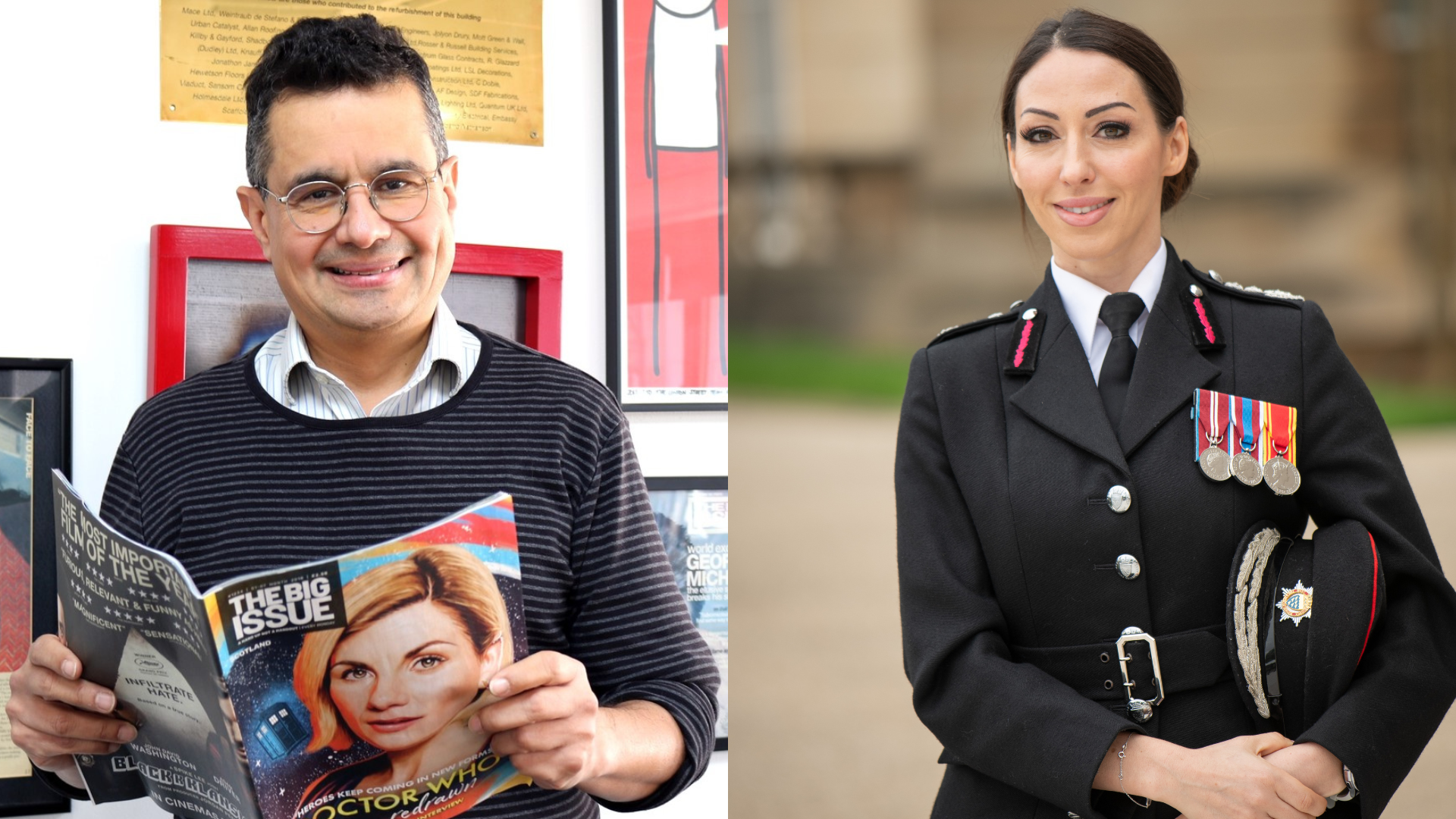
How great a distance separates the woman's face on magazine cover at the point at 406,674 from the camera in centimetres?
142

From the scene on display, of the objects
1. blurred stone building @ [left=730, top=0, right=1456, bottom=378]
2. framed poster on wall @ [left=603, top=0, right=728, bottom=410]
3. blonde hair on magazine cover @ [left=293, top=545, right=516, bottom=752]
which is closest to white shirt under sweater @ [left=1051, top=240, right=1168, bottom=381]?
blonde hair on magazine cover @ [left=293, top=545, right=516, bottom=752]

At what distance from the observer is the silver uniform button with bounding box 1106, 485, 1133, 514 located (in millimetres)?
1483

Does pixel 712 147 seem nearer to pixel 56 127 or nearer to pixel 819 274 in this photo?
pixel 56 127

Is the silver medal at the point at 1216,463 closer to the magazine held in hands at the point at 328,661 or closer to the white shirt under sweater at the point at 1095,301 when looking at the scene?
the white shirt under sweater at the point at 1095,301

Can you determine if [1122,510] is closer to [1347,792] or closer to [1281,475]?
[1281,475]

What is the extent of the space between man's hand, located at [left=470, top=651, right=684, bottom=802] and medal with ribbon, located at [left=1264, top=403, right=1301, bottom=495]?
29.3 inches

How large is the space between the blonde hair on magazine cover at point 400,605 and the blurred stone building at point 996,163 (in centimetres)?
1366

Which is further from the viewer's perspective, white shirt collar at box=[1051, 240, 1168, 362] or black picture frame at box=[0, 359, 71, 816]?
black picture frame at box=[0, 359, 71, 816]

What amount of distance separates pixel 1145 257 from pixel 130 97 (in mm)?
1369

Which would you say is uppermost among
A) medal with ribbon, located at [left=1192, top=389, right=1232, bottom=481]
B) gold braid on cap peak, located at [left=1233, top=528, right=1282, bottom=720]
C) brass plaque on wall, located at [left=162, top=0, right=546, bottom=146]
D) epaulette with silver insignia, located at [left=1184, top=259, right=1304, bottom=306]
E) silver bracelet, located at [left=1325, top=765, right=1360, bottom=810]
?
brass plaque on wall, located at [left=162, top=0, right=546, bottom=146]

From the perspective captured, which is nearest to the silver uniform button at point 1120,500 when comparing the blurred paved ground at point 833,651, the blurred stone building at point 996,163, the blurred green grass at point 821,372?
the blurred paved ground at point 833,651

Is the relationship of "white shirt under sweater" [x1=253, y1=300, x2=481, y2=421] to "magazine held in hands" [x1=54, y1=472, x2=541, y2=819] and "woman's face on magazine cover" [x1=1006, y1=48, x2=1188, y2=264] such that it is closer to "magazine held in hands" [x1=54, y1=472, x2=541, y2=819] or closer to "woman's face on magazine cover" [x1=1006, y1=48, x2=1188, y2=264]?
"magazine held in hands" [x1=54, y1=472, x2=541, y2=819]

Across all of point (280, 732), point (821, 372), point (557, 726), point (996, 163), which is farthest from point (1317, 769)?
point (821, 372)

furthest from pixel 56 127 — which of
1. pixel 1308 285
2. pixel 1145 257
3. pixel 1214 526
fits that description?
pixel 1308 285
